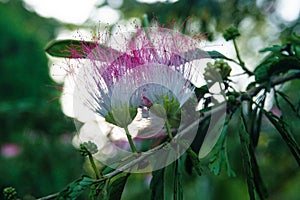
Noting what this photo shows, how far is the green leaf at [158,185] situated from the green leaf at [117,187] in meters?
0.07

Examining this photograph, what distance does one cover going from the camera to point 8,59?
868 cm

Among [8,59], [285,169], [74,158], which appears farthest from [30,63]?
[285,169]

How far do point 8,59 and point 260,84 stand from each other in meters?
8.28

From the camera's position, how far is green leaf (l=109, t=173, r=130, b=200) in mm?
729

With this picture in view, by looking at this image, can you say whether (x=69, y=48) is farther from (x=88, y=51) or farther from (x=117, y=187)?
(x=117, y=187)

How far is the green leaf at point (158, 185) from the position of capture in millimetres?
767

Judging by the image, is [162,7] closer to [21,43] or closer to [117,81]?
[117,81]

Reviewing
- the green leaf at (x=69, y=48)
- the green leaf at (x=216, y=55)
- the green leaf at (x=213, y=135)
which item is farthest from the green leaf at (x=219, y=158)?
the green leaf at (x=69, y=48)

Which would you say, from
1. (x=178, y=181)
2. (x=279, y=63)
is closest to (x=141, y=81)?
(x=178, y=181)

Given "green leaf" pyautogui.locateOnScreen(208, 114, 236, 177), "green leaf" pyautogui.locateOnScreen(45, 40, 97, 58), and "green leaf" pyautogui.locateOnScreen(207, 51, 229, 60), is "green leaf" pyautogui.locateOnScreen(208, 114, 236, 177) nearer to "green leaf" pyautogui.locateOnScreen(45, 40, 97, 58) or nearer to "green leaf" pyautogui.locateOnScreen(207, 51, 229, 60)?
"green leaf" pyautogui.locateOnScreen(207, 51, 229, 60)

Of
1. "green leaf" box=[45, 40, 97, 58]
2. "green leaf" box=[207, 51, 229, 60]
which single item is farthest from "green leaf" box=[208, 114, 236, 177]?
"green leaf" box=[45, 40, 97, 58]

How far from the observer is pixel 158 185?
30.4 inches

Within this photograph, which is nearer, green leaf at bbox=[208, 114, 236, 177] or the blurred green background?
green leaf at bbox=[208, 114, 236, 177]

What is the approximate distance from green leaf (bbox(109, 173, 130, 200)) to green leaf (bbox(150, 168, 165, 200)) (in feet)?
0.22
